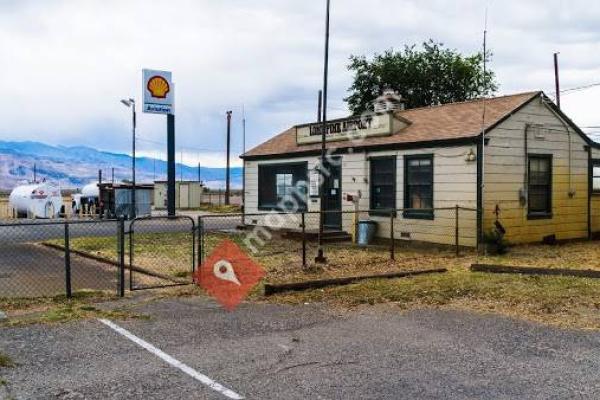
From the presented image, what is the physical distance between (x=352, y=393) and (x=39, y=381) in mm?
2872

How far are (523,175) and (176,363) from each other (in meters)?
13.4

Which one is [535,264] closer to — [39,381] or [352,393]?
[352,393]

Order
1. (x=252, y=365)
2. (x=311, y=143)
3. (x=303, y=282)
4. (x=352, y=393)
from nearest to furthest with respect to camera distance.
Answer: (x=352, y=393) < (x=252, y=365) < (x=303, y=282) < (x=311, y=143)

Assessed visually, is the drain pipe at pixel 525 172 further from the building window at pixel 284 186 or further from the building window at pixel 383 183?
the building window at pixel 284 186

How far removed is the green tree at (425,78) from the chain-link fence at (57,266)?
29.4m

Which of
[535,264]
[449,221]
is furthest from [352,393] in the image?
[449,221]

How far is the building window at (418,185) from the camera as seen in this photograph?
16.6m

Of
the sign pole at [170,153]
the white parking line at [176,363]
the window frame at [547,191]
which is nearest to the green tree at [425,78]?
the sign pole at [170,153]

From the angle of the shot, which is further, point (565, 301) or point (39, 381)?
point (565, 301)

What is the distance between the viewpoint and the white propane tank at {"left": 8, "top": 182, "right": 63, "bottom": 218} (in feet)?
121

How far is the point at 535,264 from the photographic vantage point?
13039 mm

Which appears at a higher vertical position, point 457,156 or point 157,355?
point 457,156

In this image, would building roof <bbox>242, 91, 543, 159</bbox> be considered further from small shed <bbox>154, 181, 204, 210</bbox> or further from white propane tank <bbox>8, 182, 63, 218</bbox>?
small shed <bbox>154, 181, 204, 210</bbox>

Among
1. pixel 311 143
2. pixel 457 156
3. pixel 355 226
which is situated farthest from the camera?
pixel 311 143
